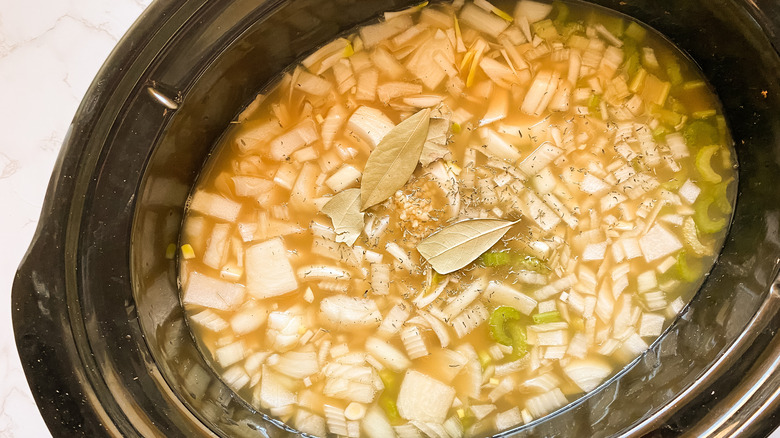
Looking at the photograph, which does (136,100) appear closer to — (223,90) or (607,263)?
(223,90)

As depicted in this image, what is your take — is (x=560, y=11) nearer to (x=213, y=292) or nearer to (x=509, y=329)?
(x=509, y=329)

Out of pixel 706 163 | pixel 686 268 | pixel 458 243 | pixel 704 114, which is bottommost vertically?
pixel 458 243

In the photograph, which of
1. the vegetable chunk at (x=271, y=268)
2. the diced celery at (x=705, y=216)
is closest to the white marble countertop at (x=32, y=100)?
the vegetable chunk at (x=271, y=268)

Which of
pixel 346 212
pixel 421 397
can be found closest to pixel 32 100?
pixel 346 212

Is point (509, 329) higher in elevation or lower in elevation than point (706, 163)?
lower

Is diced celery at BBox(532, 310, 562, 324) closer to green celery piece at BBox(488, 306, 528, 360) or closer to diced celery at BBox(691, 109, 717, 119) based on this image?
green celery piece at BBox(488, 306, 528, 360)

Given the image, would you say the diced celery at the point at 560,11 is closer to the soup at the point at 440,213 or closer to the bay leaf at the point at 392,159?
the soup at the point at 440,213

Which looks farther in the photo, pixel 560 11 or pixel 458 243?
pixel 560 11
